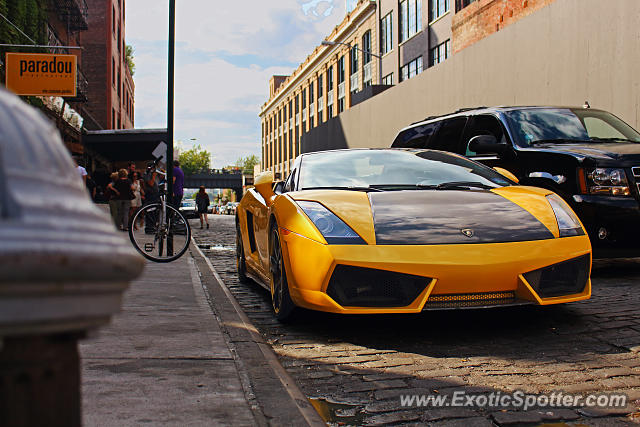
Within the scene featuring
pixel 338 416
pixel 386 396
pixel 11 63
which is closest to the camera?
pixel 338 416

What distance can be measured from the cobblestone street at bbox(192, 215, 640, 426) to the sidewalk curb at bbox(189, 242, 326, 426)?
11cm

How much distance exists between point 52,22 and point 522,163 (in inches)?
832

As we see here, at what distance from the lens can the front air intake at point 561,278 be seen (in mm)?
4121

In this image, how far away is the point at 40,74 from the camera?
1673 centimetres

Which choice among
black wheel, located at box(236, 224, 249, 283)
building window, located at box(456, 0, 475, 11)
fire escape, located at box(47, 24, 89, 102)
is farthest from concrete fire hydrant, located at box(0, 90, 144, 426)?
building window, located at box(456, 0, 475, 11)

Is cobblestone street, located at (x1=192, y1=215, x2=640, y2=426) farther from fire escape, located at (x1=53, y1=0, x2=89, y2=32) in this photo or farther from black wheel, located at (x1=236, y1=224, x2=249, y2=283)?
fire escape, located at (x1=53, y1=0, x2=89, y2=32)

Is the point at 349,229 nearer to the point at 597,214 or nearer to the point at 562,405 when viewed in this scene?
the point at 562,405

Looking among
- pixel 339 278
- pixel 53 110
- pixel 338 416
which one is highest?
pixel 53 110

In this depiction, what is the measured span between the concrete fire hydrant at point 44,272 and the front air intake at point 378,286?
2.98 m

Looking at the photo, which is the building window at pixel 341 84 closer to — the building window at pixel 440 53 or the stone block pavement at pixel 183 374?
the building window at pixel 440 53

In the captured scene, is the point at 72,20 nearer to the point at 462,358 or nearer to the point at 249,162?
the point at 462,358

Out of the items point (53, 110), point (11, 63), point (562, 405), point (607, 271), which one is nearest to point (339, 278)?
point (562, 405)

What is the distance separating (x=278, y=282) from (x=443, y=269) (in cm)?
134

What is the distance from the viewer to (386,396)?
3.04 m
